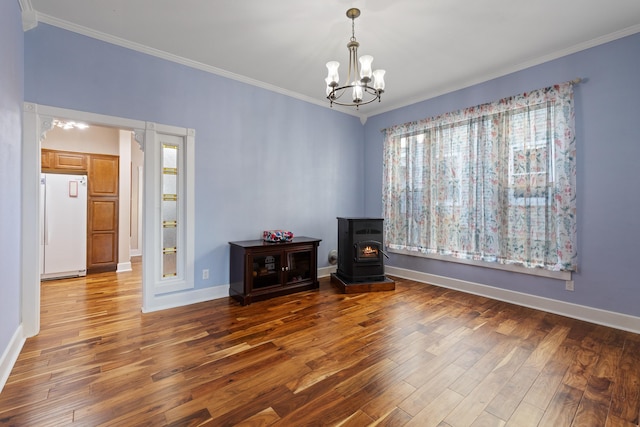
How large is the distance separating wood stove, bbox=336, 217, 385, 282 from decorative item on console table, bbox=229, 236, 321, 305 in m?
0.48

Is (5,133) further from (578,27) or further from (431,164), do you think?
(578,27)

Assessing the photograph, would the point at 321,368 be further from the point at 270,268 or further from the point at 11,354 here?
the point at 11,354

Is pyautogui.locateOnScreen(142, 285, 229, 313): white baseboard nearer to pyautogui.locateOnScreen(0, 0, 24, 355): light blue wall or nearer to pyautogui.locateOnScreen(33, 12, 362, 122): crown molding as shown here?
pyautogui.locateOnScreen(0, 0, 24, 355): light blue wall

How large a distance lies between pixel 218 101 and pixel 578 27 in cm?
382

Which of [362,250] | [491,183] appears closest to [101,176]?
[362,250]

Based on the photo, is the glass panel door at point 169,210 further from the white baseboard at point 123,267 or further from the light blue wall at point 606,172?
the light blue wall at point 606,172

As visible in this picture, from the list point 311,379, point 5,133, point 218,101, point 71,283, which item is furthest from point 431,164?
point 71,283

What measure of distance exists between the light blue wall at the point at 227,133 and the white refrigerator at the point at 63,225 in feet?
8.32

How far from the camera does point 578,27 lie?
2.71m

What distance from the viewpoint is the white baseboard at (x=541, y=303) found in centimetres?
277

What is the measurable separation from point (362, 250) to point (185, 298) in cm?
234

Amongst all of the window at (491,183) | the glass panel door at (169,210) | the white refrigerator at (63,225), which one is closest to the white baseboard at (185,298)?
the glass panel door at (169,210)

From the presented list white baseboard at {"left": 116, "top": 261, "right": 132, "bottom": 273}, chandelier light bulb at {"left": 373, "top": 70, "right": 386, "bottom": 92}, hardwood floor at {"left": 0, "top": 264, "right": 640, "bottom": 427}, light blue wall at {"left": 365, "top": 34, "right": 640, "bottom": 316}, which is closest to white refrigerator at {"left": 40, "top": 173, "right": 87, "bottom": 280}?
white baseboard at {"left": 116, "top": 261, "right": 132, "bottom": 273}

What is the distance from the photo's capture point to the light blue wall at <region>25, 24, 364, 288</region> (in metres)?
2.76
